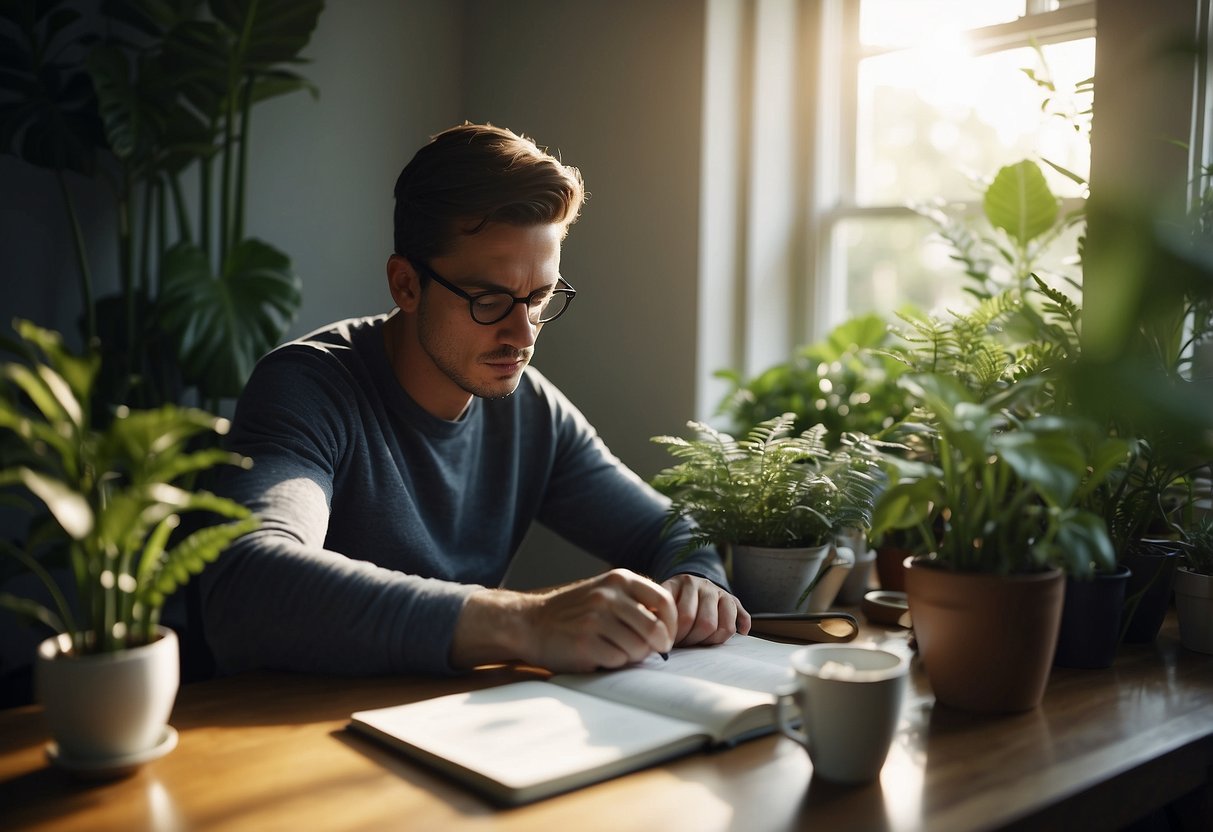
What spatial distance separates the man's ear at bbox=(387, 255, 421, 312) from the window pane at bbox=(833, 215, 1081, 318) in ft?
3.87

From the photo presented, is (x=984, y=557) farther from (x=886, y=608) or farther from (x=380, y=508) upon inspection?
(x=380, y=508)

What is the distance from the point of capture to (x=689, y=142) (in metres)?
2.32

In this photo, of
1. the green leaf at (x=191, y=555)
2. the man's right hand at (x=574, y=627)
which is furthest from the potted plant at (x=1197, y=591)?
the green leaf at (x=191, y=555)

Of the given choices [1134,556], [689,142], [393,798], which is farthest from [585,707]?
[689,142]

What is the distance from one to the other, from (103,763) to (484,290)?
0.86 m

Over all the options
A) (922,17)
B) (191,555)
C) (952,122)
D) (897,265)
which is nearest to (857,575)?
(191,555)

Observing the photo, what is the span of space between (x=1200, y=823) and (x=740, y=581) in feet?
1.91

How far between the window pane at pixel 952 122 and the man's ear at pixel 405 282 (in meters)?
1.14

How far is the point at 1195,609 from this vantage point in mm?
1257

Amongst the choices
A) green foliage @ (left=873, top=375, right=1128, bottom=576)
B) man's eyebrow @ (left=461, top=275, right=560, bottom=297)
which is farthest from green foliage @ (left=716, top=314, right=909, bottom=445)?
green foliage @ (left=873, top=375, right=1128, bottom=576)

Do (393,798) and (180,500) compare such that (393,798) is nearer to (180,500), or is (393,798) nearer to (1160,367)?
(180,500)

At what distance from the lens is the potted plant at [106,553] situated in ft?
2.40

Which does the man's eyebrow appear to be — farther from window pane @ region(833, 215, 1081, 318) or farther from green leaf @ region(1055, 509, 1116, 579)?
window pane @ region(833, 215, 1081, 318)

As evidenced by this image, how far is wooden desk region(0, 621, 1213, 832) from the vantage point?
0.75 m
